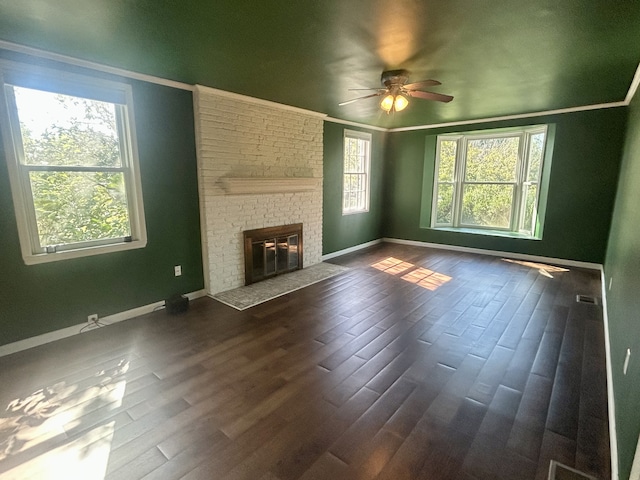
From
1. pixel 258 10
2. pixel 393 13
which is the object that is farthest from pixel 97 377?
pixel 393 13

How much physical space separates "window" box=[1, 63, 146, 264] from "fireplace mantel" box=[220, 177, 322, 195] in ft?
3.34

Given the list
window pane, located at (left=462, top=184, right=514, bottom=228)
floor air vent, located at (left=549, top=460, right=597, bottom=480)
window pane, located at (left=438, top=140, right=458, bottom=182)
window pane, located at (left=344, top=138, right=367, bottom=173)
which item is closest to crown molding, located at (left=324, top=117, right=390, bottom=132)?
window pane, located at (left=344, top=138, right=367, bottom=173)

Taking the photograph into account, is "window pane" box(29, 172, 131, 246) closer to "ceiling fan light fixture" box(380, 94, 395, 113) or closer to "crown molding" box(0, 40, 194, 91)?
"crown molding" box(0, 40, 194, 91)

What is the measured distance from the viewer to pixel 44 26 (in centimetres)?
215

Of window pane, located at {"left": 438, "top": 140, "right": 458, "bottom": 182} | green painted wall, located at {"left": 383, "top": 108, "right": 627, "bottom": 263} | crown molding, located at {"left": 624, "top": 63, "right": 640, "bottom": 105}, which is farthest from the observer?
window pane, located at {"left": 438, "top": 140, "right": 458, "bottom": 182}

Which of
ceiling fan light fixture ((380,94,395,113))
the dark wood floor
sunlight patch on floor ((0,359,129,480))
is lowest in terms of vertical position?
sunlight patch on floor ((0,359,129,480))

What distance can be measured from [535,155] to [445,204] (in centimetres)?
175

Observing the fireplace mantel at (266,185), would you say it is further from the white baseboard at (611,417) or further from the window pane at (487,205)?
the white baseboard at (611,417)

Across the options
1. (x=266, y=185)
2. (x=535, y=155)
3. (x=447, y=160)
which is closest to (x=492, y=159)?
(x=535, y=155)

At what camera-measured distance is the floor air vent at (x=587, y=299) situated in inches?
149

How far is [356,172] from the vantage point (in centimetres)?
641

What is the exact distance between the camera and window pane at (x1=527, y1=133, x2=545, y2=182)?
5480mm

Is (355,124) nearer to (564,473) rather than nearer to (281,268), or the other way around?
(281,268)

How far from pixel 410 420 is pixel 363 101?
374cm
